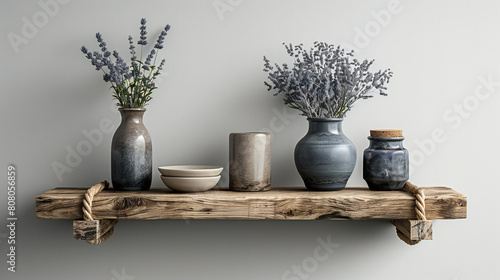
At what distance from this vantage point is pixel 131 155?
4.09ft

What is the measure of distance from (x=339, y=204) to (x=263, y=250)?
332mm

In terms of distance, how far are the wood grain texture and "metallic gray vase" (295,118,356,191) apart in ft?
0.26

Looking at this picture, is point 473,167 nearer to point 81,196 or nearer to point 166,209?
point 166,209

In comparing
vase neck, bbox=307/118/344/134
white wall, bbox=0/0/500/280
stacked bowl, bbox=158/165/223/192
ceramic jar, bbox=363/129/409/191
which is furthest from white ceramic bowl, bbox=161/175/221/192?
ceramic jar, bbox=363/129/409/191

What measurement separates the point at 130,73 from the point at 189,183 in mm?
353

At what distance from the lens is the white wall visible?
138cm

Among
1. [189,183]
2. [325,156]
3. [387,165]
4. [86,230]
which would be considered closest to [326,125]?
[325,156]

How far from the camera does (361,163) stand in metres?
1.38

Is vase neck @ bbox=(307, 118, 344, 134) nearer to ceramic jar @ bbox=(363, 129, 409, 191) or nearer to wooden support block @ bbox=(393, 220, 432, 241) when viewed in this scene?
ceramic jar @ bbox=(363, 129, 409, 191)

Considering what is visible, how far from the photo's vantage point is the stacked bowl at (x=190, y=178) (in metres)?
1.20

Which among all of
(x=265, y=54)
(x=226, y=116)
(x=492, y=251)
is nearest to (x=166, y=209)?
(x=226, y=116)

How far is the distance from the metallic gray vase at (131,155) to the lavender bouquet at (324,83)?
38cm

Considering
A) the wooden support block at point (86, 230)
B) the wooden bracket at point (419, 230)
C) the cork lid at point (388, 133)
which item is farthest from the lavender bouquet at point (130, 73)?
the wooden bracket at point (419, 230)

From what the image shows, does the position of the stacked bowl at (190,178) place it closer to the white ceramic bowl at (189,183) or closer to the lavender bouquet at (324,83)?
the white ceramic bowl at (189,183)
